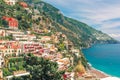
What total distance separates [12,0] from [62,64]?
48082 mm

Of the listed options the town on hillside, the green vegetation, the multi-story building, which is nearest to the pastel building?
the town on hillside

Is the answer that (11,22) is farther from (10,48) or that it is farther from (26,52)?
(10,48)

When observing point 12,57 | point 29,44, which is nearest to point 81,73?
point 29,44

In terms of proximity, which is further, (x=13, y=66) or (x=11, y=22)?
(x=11, y=22)

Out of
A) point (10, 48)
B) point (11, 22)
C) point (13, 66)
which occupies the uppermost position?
point (11, 22)

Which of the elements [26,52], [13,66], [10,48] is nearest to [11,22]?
[26,52]

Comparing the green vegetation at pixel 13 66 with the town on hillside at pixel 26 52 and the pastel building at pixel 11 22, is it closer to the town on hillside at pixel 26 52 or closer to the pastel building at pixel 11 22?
the town on hillside at pixel 26 52

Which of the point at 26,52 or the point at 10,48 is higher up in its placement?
the point at 10,48

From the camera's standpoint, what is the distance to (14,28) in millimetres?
83438

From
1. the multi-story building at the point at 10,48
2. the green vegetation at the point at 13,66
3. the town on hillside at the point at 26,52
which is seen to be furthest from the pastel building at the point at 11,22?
the green vegetation at the point at 13,66

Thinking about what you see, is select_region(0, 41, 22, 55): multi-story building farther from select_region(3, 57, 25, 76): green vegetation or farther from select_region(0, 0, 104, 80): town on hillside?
select_region(3, 57, 25, 76): green vegetation

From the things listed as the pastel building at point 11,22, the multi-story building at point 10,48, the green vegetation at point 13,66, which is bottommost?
the green vegetation at point 13,66

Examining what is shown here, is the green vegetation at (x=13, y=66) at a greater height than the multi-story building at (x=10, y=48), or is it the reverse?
the multi-story building at (x=10, y=48)

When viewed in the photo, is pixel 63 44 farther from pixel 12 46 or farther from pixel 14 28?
pixel 12 46
